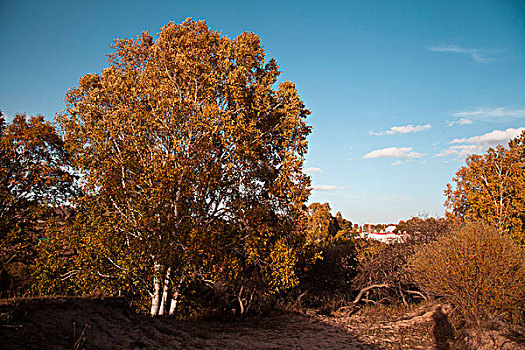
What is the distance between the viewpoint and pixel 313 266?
18.3 m

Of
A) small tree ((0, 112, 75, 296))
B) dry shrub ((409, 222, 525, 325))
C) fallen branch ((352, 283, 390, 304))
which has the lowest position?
fallen branch ((352, 283, 390, 304))

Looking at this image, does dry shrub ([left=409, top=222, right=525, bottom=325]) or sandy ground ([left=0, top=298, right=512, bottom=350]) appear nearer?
sandy ground ([left=0, top=298, right=512, bottom=350])

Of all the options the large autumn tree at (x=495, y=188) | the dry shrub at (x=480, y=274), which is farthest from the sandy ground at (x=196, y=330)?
the large autumn tree at (x=495, y=188)

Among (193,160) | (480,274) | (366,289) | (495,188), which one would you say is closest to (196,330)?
(193,160)

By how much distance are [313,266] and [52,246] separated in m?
12.6

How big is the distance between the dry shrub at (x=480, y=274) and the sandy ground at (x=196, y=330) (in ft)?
5.21

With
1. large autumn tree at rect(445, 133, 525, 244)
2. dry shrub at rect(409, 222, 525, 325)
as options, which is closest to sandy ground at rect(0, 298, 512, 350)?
dry shrub at rect(409, 222, 525, 325)

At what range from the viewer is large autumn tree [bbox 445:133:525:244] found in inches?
938

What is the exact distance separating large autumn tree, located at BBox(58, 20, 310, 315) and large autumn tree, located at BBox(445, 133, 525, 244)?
59.9 ft

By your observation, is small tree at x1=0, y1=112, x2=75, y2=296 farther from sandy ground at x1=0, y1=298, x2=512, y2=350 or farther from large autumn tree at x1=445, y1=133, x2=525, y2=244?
large autumn tree at x1=445, y1=133, x2=525, y2=244

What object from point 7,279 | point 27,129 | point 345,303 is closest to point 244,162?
point 345,303

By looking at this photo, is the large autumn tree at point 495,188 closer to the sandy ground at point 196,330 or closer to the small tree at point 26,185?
the sandy ground at point 196,330

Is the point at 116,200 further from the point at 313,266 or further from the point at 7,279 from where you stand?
the point at 313,266

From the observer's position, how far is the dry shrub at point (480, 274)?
1060cm
